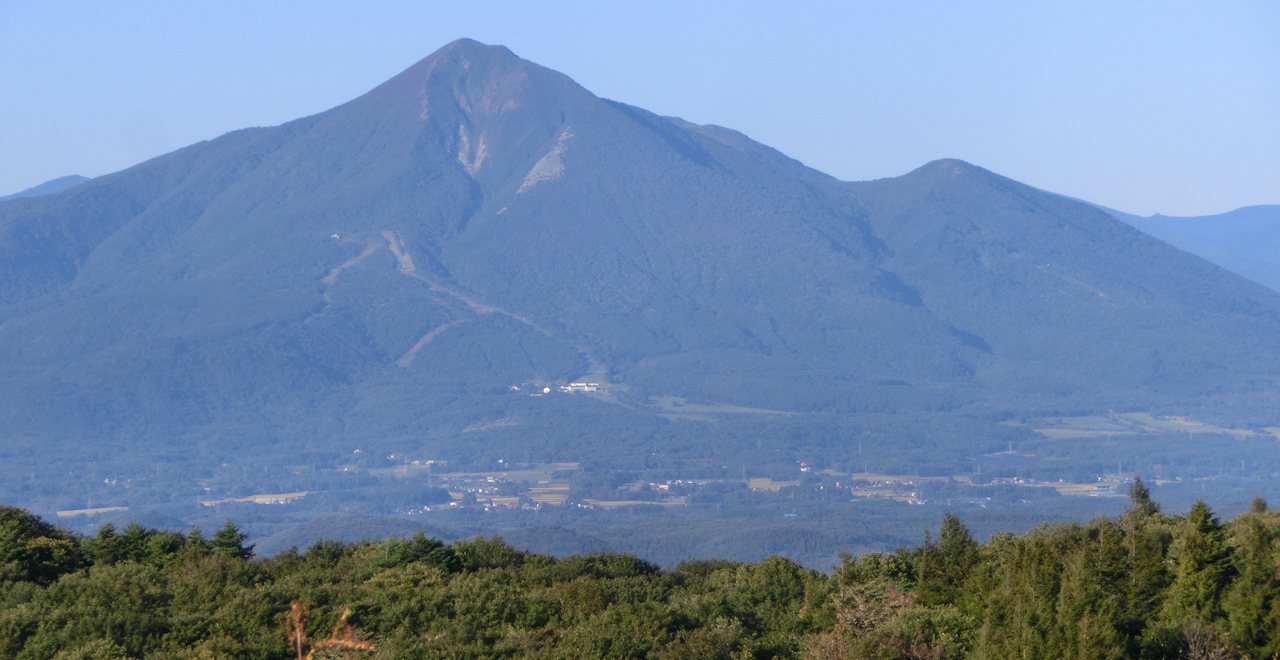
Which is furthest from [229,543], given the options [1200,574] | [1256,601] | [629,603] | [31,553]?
[1256,601]

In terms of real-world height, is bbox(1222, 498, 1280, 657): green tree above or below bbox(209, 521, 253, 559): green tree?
below

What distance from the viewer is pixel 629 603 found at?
39.4 meters

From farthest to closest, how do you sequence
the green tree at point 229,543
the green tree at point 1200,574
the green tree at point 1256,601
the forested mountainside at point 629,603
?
the green tree at point 229,543, the green tree at point 1200,574, the green tree at point 1256,601, the forested mountainside at point 629,603

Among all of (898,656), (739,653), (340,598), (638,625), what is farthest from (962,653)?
(340,598)

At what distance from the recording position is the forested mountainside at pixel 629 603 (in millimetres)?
33531

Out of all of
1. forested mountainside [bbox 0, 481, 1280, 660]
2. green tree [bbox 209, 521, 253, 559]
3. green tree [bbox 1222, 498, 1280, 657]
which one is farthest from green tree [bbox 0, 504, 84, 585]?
green tree [bbox 1222, 498, 1280, 657]

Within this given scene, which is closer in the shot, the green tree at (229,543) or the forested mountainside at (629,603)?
the forested mountainside at (629,603)

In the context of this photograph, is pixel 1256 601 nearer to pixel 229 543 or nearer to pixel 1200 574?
pixel 1200 574

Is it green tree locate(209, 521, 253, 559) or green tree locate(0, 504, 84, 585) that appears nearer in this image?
green tree locate(0, 504, 84, 585)

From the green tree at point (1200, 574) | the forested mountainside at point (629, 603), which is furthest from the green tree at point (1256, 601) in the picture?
the green tree at point (1200, 574)

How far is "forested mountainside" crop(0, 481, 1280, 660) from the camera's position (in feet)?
110

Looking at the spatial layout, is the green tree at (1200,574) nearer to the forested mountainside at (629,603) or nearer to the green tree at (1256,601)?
the forested mountainside at (629,603)

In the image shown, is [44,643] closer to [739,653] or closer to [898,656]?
[739,653]

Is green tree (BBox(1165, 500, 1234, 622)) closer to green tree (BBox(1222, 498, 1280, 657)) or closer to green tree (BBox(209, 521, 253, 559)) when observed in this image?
green tree (BBox(1222, 498, 1280, 657))
